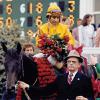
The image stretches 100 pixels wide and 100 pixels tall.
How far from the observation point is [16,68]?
951cm

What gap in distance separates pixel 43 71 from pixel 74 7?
8.36 meters

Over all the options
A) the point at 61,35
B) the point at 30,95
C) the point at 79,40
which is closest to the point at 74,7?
the point at 79,40

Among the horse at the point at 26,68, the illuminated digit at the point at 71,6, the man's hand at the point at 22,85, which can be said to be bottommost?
the man's hand at the point at 22,85

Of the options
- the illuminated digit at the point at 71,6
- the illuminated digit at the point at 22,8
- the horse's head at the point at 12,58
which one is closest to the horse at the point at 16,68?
the horse's head at the point at 12,58

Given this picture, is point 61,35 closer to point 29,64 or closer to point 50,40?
point 50,40

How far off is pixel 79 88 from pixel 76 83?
82 millimetres

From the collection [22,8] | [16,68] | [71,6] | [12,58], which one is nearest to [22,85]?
[16,68]

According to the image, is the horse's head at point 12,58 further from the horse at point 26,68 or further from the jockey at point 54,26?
the jockey at point 54,26

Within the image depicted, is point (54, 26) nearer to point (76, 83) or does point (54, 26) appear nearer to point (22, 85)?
point (22, 85)

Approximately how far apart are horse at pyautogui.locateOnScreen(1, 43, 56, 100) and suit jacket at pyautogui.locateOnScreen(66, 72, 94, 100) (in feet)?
2.81

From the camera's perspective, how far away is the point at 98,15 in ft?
57.9

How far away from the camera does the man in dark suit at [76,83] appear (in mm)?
8938

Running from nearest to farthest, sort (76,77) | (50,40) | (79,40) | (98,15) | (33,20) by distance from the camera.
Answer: (76,77) < (50,40) < (79,40) < (98,15) < (33,20)

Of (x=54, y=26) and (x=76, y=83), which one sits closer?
(x=76, y=83)
